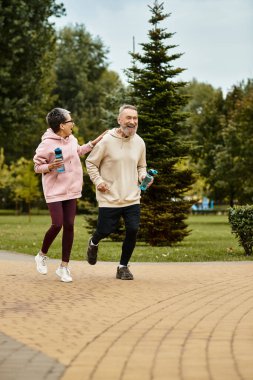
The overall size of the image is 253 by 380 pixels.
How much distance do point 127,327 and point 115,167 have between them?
3566mm

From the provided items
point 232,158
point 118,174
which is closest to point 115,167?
point 118,174

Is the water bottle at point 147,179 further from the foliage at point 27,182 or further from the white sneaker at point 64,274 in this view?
the foliage at point 27,182

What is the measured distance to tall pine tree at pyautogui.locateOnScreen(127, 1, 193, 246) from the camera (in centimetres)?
1988

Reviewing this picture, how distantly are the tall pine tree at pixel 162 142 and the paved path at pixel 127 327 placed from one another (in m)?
9.51

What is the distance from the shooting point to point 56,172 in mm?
9352

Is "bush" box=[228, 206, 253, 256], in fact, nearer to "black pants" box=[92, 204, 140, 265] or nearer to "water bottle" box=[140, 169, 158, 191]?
"black pants" box=[92, 204, 140, 265]

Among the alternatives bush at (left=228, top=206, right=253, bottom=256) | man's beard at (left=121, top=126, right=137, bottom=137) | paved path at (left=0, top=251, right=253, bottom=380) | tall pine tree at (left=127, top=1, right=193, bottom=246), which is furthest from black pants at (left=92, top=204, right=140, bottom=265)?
tall pine tree at (left=127, top=1, right=193, bottom=246)

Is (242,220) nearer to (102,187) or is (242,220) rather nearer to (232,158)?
(102,187)

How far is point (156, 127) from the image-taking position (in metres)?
20.0

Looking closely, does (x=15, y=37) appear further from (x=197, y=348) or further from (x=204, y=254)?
(x=197, y=348)

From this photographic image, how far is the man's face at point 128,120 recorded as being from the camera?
927cm

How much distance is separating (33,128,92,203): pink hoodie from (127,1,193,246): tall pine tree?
1038 centimetres

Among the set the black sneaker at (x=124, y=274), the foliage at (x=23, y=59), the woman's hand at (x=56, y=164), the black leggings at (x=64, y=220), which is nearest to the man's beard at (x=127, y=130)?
the woman's hand at (x=56, y=164)

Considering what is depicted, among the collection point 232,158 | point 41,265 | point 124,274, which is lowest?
point 124,274
